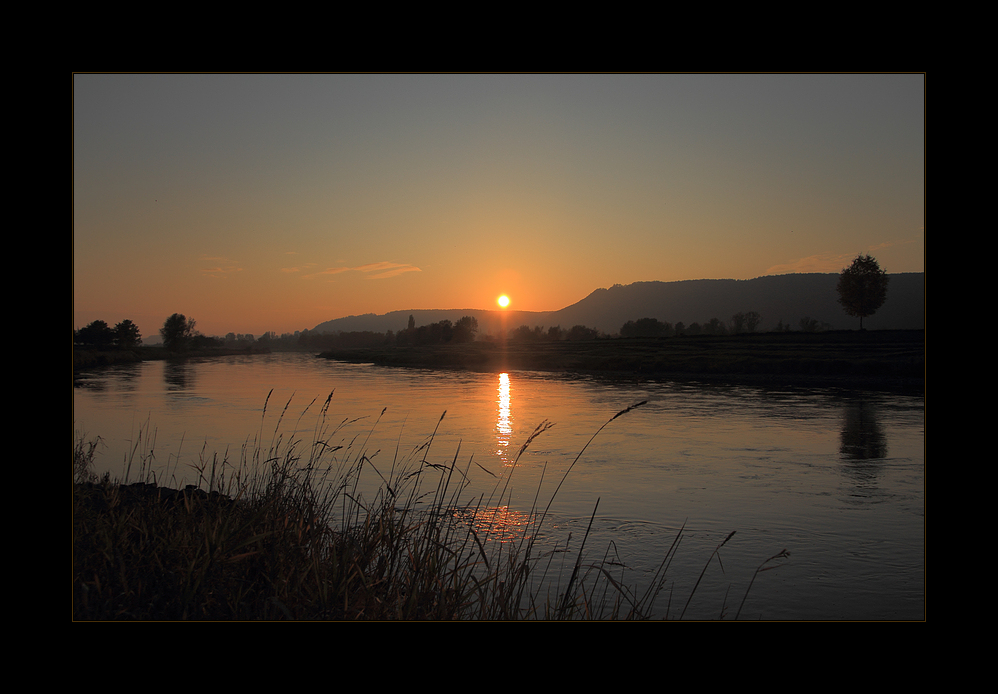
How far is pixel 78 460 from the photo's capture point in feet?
34.7

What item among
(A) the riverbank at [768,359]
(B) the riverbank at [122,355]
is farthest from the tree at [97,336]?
(A) the riverbank at [768,359]

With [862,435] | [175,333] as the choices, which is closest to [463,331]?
[175,333]

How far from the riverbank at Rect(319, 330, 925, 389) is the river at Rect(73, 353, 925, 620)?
12.6 metres

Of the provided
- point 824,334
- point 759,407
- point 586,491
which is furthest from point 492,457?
point 824,334

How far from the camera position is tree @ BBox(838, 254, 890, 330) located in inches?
3091

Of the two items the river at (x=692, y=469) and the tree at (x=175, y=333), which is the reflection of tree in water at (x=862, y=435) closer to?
the river at (x=692, y=469)

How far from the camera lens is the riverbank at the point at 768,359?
44.0m

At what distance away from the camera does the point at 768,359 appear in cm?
5331

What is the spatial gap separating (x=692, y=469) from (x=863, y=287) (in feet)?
249

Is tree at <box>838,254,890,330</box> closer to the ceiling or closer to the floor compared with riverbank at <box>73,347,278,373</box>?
closer to the ceiling

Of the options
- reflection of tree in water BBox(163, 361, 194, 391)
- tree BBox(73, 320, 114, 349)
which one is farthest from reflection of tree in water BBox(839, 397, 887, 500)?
tree BBox(73, 320, 114, 349)

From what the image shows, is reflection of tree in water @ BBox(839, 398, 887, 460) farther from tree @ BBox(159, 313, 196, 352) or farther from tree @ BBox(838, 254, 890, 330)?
tree @ BBox(159, 313, 196, 352)

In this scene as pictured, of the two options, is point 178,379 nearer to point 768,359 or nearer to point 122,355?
point 122,355

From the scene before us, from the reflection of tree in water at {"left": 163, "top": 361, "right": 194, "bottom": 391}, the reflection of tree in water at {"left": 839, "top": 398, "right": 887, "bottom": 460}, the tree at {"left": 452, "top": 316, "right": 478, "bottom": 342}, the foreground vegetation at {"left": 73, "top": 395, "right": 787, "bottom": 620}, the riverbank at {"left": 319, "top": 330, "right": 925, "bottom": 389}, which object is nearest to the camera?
the foreground vegetation at {"left": 73, "top": 395, "right": 787, "bottom": 620}
